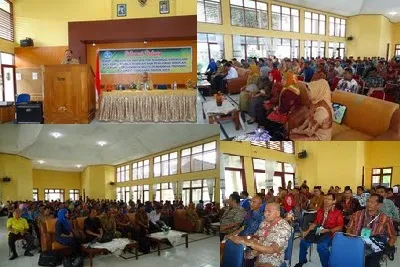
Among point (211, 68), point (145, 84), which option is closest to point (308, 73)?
point (211, 68)

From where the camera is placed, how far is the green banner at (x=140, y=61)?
3.38 m

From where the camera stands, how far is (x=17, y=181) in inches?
74.8

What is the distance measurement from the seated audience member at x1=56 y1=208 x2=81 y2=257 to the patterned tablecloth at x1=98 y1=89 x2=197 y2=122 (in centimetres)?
79

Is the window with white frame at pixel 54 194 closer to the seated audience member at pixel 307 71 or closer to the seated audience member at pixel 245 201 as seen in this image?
the seated audience member at pixel 245 201

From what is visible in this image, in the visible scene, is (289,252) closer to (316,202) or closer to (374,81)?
(316,202)

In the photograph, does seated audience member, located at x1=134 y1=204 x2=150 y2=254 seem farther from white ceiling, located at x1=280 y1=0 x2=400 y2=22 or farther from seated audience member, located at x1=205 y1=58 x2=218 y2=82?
white ceiling, located at x1=280 y1=0 x2=400 y2=22

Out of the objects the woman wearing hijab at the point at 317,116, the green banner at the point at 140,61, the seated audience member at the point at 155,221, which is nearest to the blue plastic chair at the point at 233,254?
the seated audience member at the point at 155,221

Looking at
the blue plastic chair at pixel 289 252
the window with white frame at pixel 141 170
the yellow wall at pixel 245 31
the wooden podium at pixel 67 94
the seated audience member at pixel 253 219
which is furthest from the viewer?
the wooden podium at pixel 67 94

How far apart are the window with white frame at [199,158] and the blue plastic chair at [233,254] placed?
0.53m

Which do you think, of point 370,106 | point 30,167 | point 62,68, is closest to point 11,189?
point 30,167

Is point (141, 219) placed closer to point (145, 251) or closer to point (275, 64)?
point (145, 251)

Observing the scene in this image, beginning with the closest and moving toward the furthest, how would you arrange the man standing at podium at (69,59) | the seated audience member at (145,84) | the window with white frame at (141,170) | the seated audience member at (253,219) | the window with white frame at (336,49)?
1. the window with white frame at (336,49)
2. the window with white frame at (141,170)
3. the seated audience member at (253,219)
4. the man standing at podium at (69,59)
5. the seated audience member at (145,84)

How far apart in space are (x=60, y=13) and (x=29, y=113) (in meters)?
0.94

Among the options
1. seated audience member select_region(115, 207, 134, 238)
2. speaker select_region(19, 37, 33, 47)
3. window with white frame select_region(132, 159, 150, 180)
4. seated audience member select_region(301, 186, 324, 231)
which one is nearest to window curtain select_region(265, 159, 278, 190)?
seated audience member select_region(301, 186, 324, 231)
